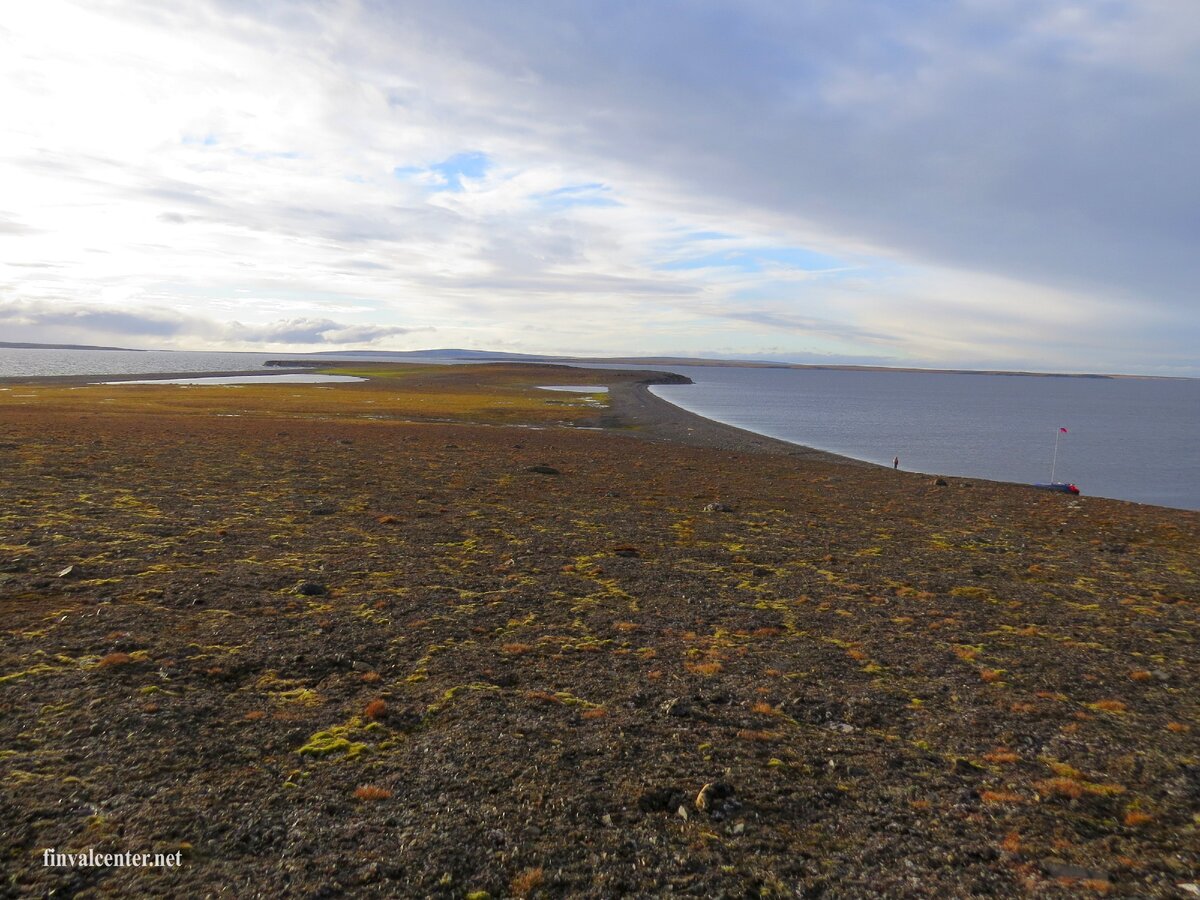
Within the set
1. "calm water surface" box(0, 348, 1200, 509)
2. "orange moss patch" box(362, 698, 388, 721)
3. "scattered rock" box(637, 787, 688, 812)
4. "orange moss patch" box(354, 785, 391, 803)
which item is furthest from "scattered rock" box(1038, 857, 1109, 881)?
"calm water surface" box(0, 348, 1200, 509)

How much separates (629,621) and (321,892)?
29.0 ft

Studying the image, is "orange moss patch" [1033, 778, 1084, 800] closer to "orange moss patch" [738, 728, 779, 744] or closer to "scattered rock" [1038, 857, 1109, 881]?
"scattered rock" [1038, 857, 1109, 881]

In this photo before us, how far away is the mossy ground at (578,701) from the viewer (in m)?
7.62

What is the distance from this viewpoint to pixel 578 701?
11234mm

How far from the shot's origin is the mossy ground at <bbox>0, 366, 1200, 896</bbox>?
25.0 feet

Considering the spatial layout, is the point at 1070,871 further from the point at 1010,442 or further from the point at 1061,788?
the point at 1010,442

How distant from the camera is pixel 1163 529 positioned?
27.9 m

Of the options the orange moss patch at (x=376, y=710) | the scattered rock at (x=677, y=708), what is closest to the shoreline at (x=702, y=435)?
the scattered rock at (x=677, y=708)

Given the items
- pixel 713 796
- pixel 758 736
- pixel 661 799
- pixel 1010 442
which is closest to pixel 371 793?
pixel 661 799

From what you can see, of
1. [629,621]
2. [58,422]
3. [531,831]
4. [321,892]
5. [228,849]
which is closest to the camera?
[321,892]

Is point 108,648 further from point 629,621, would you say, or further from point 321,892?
point 629,621

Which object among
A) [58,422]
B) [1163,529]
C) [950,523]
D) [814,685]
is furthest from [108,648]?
[58,422]

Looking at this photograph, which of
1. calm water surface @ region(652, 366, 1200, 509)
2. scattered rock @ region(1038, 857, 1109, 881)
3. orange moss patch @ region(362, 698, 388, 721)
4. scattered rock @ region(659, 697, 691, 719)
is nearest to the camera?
scattered rock @ region(1038, 857, 1109, 881)

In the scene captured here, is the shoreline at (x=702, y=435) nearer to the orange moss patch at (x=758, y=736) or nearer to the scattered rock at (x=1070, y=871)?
the orange moss patch at (x=758, y=736)
